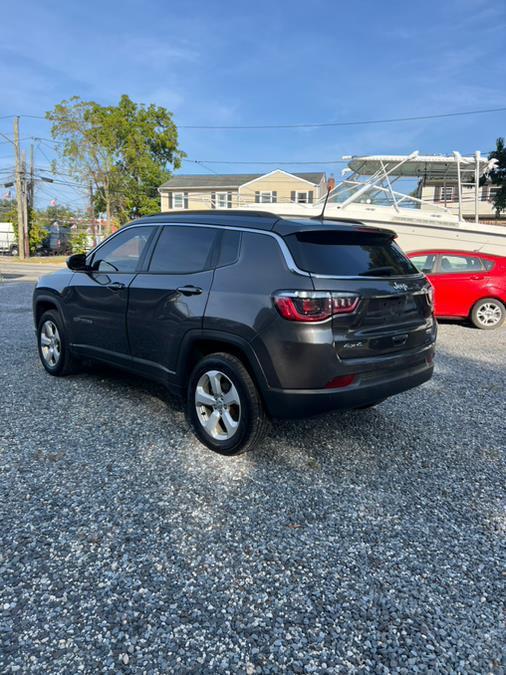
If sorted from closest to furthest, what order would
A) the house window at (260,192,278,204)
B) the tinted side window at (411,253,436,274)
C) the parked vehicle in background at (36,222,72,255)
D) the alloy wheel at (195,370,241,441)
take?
the alloy wheel at (195,370,241,441)
the tinted side window at (411,253,436,274)
the house window at (260,192,278,204)
the parked vehicle in background at (36,222,72,255)

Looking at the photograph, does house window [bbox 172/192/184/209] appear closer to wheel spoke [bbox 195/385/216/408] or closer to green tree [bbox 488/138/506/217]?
green tree [bbox 488/138/506/217]

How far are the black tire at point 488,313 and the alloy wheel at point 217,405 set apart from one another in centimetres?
731

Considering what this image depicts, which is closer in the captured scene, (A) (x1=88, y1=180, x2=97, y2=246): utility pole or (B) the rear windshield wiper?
(B) the rear windshield wiper

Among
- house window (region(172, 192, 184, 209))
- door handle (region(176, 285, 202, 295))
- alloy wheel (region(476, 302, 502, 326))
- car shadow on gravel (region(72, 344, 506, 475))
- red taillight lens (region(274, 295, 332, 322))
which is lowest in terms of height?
car shadow on gravel (region(72, 344, 506, 475))

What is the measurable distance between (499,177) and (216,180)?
24.4 meters

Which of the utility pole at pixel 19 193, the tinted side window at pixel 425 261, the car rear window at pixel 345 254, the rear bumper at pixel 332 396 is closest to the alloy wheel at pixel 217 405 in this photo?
the rear bumper at pixel 332 396

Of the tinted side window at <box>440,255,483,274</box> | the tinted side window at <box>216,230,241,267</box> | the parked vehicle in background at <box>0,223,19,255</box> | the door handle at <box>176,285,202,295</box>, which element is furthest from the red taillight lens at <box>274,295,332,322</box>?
the parked vehicle in background at <box>0,223,19,255</box>

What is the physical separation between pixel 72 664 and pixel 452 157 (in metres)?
13.5

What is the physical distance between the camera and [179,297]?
11.6 ft

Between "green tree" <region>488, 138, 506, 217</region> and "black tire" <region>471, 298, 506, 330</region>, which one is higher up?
"green tree" <region>488, 138, 506, 217</region>

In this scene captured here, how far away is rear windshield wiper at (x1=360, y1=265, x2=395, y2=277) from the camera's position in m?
3.14

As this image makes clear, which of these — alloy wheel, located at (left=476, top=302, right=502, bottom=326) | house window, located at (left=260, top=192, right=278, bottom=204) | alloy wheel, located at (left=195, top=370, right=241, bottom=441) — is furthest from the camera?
house window, located at (left=260, top=192, right=278, bottom=204)

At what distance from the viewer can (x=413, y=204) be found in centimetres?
1198

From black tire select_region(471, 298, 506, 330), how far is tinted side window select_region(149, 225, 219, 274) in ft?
23.4
